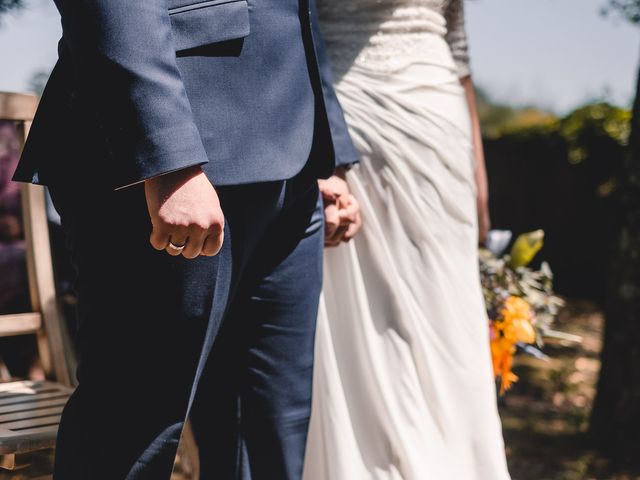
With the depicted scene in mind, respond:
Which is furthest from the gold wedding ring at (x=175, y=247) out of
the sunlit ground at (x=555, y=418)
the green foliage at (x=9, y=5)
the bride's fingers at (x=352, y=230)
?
the green foliage at (x=9, y=5)

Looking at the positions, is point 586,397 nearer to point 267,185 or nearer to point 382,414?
point 382,414

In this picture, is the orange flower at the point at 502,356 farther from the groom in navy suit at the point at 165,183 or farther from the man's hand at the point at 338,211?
the groom in navy suit at the point at 165,183

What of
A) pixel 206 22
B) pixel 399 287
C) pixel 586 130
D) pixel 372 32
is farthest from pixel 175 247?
pixel 586 130

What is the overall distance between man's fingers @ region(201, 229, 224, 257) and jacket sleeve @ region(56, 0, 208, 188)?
4.3 inches

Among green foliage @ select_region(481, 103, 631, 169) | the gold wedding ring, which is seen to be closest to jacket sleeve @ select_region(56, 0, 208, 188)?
the gold wedding ring

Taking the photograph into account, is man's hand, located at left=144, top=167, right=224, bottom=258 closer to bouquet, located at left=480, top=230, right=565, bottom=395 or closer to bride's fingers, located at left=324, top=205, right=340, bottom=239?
bride's fingers, located at left=324, top=205, right=340, bottom=239

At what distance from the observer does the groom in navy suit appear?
1.14 metres

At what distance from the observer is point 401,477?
1.82m

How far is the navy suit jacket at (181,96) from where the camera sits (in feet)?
3.73

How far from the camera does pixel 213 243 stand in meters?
1.21

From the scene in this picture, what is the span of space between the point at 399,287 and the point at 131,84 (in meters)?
0.94

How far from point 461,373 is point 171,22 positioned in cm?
108

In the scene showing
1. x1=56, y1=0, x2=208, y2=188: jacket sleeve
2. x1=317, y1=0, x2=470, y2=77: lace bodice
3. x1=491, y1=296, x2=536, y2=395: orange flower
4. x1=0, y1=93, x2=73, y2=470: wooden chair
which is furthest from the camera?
x1=491, y1=296, x2=536, y2=395: orange flower

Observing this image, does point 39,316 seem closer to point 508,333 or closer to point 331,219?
point 331,219
